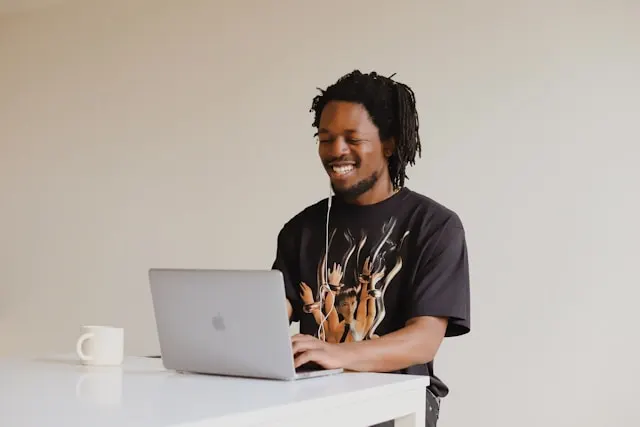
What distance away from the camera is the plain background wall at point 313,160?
284 centimetres

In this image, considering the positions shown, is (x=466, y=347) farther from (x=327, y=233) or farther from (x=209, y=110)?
(x=209, y=110)

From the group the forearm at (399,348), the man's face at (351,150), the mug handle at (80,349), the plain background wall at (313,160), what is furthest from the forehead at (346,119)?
the plain background wall at (313,160)

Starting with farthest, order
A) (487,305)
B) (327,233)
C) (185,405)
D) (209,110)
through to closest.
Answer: (209,110)
(487,305)
(327,233)
(185,405)

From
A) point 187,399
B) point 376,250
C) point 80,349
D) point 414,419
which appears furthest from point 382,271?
point 187,399

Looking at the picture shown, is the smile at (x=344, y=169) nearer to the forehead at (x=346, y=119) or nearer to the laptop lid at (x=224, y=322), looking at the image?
the forehead at (x=346, y=119)

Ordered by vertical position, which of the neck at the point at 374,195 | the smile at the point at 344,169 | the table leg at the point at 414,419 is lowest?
the table leg at the point at 414,419

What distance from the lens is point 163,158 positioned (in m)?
3.92

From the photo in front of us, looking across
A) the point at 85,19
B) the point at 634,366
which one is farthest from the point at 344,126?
the point at 85,19

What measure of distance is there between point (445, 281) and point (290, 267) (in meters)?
0.43

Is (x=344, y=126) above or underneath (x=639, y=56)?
underneath

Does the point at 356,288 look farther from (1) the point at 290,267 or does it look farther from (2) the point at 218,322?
(2) the point at 218,322

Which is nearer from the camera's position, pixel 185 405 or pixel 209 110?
pixel 185 405

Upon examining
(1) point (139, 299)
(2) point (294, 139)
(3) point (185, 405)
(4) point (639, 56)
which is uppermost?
(4) point (639, 56)

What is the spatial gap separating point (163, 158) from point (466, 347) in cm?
162
